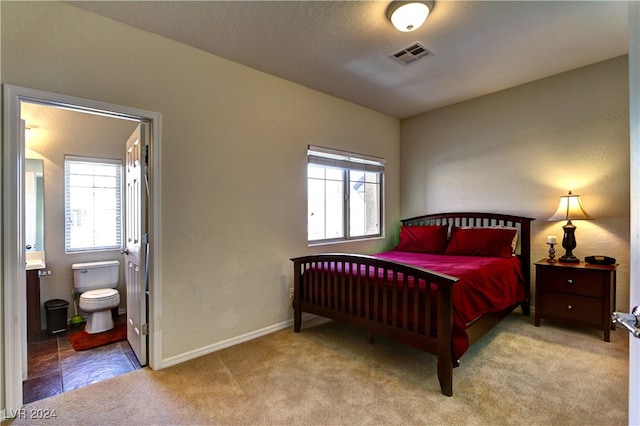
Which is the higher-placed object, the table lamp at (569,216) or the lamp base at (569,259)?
the table lamp at (569,216)

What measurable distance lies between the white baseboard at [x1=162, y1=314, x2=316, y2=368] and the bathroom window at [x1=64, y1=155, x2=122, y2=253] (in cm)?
202

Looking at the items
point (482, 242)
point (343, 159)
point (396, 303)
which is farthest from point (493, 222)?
point (396, 303)

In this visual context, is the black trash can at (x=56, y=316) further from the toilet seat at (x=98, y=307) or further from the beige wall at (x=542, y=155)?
the beige wall at (x=542, y=155)

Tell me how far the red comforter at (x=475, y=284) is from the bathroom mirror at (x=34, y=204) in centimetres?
386

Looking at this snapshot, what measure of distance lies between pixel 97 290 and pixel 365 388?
3008 millimetres

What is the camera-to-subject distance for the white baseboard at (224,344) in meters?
2.40

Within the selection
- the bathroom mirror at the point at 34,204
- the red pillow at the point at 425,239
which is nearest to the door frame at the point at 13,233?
the bathroom mirror at the point at 34,204

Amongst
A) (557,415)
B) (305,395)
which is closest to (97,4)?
(305,395)

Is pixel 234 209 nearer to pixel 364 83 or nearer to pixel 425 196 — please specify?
pixel 364 83

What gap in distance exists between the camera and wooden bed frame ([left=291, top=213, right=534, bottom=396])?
1.95m

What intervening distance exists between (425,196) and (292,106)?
7.61 ft

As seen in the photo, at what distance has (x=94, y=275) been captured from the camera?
335 cm

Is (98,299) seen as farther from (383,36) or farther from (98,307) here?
(383,36)

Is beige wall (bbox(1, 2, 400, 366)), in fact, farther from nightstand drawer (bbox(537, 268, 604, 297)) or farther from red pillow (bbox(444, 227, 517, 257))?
nightstand drawer (bbox(537, 268, 604, 297))
